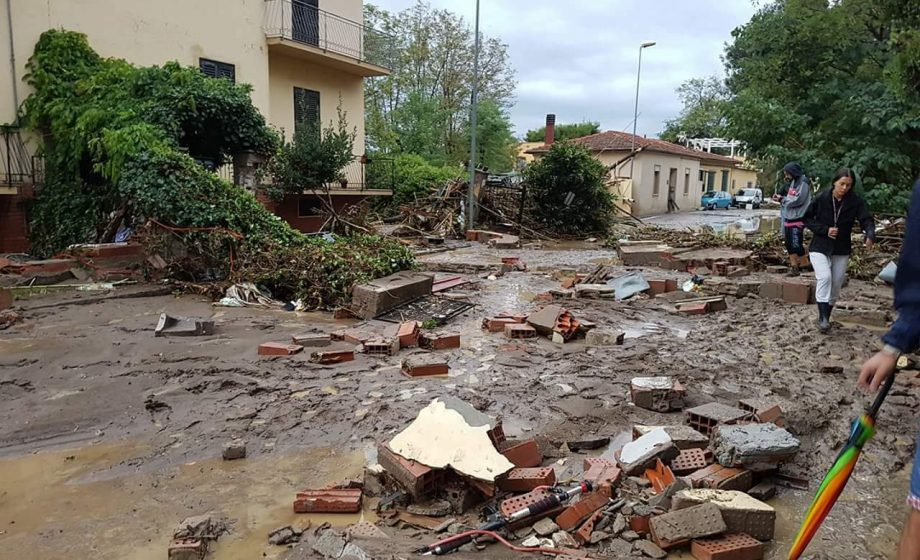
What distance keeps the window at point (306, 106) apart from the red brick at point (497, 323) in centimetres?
1333

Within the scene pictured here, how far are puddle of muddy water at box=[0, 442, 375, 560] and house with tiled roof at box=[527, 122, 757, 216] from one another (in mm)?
28024

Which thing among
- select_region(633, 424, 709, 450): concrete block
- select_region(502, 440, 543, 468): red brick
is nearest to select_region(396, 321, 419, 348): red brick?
select_region(502, 440, 543, 468): red brick

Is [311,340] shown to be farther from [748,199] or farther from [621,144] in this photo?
[748,199]

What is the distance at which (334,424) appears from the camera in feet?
15.3

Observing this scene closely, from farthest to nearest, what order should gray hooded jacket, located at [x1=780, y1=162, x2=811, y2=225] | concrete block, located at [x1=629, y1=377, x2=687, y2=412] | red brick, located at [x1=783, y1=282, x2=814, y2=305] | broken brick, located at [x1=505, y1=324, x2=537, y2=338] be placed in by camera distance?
gray hooded jacket, located at [x1=780, y1=162, x2=811, y2=225], red brick, located at [x1=783, y1=282, x2=814, y2=305], broken brick, located at [x1=505, y1=324, x2=537, y2=338], concrete block, located at [x1=629, y1=377, x2=687, y2=412]

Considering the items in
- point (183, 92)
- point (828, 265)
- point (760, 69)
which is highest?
point (760, 69)

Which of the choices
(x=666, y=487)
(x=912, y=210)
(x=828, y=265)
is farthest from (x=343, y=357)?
(x=828, y=265)

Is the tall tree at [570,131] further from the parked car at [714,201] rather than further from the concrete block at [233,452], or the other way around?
the concrete block at [233,452]

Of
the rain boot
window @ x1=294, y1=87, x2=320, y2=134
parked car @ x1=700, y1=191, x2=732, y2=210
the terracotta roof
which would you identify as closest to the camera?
the rain boot

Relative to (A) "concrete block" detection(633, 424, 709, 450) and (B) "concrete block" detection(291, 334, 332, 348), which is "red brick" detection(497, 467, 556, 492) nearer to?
(A) "concrete block" detection(633, 424, 709, 450)

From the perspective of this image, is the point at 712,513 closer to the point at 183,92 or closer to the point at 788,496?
the point at 788,496

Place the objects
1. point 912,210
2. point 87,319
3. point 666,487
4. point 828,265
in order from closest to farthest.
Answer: point 912,210
point 666,487
point 828,265
point 87,319

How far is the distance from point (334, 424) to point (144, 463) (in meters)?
1.29

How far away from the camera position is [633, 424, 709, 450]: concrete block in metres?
3.94
